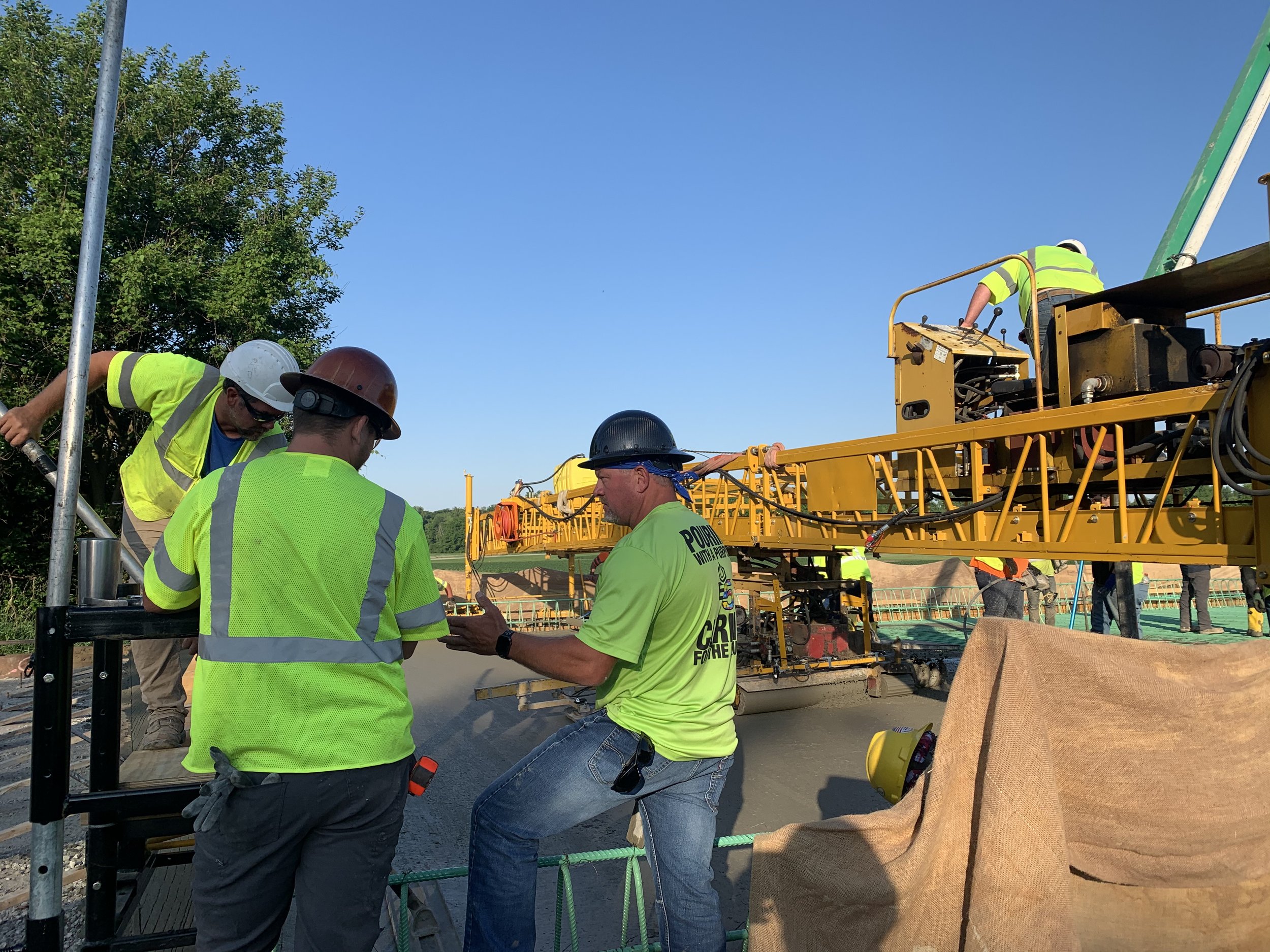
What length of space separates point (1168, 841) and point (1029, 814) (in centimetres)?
68

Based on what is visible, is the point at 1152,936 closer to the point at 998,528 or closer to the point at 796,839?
the point at 796,839

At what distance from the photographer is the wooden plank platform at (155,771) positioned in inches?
91.9

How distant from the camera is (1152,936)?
2.63m

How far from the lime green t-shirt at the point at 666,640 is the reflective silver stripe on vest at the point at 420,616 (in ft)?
2.15

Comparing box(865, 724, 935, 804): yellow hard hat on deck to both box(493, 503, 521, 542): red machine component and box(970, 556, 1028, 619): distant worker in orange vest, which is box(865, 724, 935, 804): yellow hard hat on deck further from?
box(493, 503, 521, 542): red machine component

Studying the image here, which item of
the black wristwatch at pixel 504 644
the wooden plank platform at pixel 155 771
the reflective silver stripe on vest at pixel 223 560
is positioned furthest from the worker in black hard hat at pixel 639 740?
the wooden plank platform at pixel 155 771

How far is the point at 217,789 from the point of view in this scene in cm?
168

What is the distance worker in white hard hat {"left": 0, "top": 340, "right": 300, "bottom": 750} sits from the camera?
9.21 ft

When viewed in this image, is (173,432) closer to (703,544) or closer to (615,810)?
(703,544)

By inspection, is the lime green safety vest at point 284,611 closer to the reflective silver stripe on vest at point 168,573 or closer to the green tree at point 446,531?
the reflective silver stripe on vest at point 168,573

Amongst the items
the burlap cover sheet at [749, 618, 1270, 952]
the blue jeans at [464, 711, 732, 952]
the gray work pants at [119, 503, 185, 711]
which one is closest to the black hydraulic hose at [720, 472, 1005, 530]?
the burlap cover sheet at [749, 618, 1270, 952]

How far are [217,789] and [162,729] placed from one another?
1.69m

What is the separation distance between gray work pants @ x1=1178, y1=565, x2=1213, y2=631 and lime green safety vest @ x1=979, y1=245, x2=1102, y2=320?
915cm

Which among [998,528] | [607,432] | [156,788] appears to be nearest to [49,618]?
[156,788]
